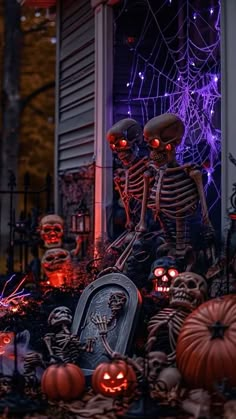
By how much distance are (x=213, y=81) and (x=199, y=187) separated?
4.90 ft

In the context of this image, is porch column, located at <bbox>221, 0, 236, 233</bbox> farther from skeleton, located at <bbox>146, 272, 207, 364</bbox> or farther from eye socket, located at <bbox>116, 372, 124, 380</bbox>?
eye socket, located at <bbox>116, 372, 124, 380</bbox>

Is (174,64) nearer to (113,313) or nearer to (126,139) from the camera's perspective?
(126,139)

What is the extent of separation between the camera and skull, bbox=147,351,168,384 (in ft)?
17.3

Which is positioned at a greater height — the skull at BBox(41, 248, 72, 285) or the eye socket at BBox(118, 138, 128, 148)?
the eye socket at BBox(118, 138, 128, 148)

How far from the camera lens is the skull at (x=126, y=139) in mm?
7777

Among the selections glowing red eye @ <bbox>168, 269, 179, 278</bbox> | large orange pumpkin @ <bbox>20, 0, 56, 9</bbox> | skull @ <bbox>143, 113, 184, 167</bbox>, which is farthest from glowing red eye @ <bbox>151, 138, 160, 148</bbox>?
large orange pumpkin @ <bbox>20, 0, 56, 9</bbox>

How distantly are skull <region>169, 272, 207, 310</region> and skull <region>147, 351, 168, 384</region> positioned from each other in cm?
46

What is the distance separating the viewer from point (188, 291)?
228 inches

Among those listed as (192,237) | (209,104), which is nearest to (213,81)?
(209,104)

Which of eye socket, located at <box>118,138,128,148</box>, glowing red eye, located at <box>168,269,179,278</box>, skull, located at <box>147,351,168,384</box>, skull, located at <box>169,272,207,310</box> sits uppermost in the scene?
eye socket, located at <box>118,138,128,148</box>

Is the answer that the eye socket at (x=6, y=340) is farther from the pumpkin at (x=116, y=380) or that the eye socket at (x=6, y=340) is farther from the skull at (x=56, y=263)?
the skull at (x=56, y=263)

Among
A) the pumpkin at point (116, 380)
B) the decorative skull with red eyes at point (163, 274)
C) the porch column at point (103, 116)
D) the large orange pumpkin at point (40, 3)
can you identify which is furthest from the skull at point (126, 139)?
the large orange pumpkin at point (40, 3)

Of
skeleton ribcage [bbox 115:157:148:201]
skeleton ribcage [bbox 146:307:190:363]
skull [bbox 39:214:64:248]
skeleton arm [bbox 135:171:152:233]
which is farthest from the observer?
skull [bbox 39:214:64:248]

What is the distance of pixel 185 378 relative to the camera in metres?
5.41
